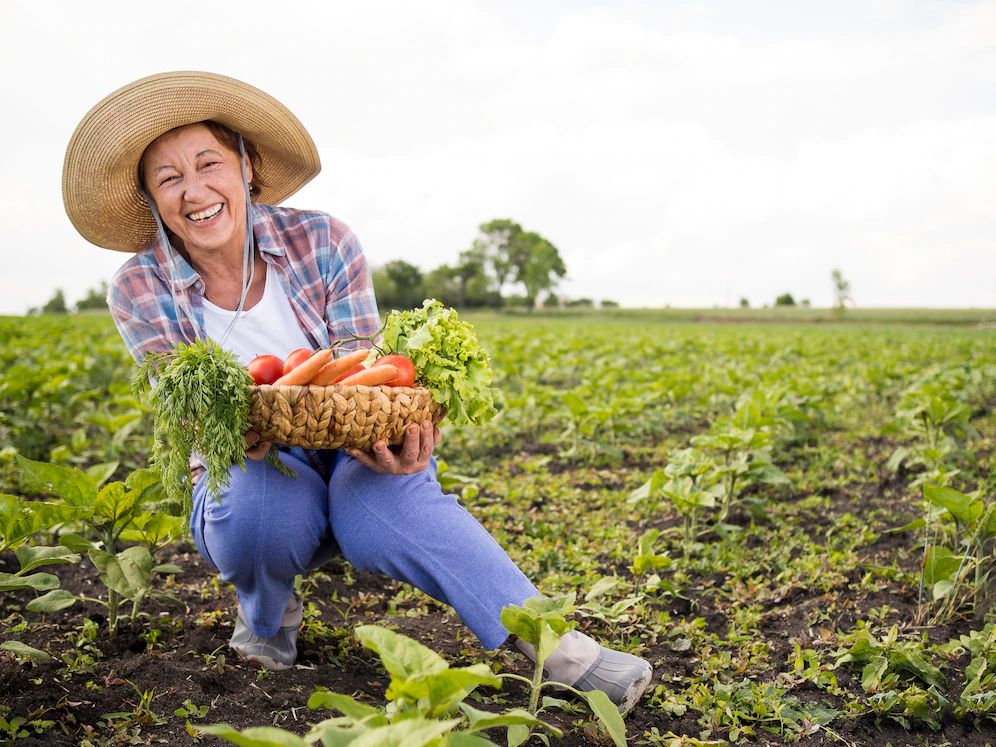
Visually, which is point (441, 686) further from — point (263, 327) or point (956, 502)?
point (956, 502)

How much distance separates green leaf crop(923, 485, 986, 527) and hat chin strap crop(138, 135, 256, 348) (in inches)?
93.1

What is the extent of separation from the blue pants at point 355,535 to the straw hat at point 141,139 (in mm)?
1007

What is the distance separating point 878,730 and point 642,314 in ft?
184

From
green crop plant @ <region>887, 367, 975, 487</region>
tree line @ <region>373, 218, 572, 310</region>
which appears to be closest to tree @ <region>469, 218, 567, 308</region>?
tree line @ <region>373, 218, 572, 310</region>

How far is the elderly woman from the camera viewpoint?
7.49 feet

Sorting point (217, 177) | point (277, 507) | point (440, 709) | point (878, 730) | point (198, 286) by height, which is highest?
point (217, 177)

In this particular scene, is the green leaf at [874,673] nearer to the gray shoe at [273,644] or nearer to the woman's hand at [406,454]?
the woman's hand at [406,454]

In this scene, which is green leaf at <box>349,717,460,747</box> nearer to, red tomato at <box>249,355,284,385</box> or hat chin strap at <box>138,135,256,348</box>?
red tomato at <box>249,355,284,385</box>

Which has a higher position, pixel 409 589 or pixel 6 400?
pixel 6 400

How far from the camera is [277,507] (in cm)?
235

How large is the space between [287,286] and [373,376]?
0.84m

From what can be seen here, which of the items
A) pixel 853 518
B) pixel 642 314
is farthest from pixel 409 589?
pixel 642 314

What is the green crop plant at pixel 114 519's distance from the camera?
2.41 m

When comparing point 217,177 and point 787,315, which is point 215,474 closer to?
point 217,177
